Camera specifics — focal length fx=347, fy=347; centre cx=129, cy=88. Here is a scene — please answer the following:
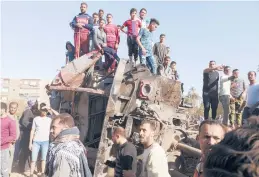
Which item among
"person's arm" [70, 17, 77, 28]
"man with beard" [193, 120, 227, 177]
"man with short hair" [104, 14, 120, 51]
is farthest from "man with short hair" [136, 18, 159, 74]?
"man with beard" [193, 120, 227, 177]

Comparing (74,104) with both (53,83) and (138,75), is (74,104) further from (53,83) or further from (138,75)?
(138,75)

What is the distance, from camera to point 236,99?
9156 millimetres

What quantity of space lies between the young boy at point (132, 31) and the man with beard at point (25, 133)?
2858 mm

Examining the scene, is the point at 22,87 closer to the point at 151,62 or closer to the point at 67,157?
the point at 151,62

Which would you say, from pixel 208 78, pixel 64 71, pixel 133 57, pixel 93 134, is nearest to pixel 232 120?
pixel 208 78

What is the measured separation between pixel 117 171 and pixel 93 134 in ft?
11.7

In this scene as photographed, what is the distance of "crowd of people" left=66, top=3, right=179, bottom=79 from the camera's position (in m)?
8.46

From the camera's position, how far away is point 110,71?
27.4 ft

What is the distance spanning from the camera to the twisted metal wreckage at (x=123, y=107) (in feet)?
21.8

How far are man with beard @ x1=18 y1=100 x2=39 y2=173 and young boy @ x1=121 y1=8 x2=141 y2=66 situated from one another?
9.38 feet

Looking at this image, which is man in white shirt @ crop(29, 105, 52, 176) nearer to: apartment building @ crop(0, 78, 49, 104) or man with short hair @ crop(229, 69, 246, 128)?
man with short hair @ crop(229, 69, 246, 128)

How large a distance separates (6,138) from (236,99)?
5.82 meters

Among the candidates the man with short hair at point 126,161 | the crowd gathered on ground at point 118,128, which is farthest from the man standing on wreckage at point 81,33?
the man with short hair at point 126,161

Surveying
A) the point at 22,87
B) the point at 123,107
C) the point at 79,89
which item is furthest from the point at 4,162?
the point at 22,87
